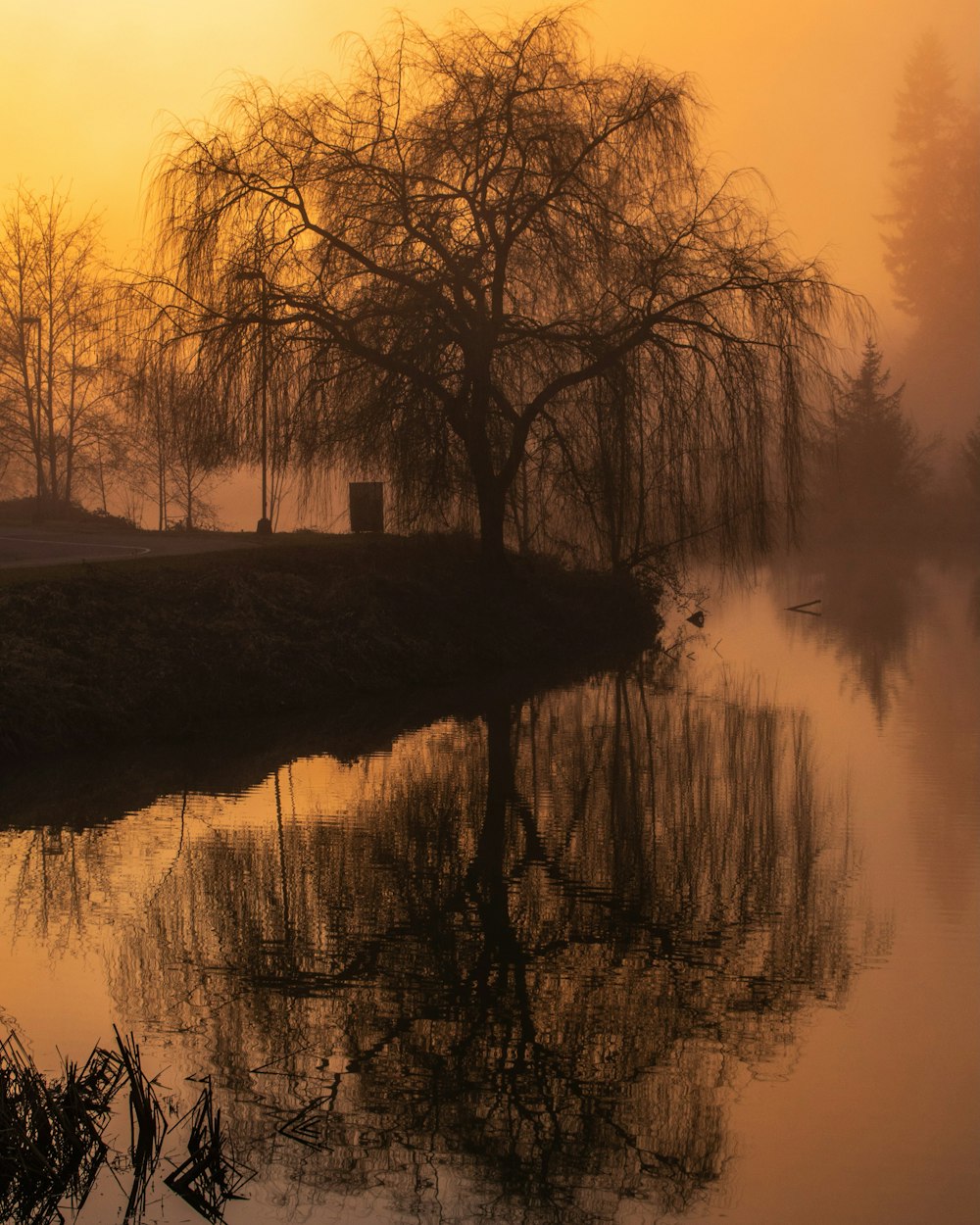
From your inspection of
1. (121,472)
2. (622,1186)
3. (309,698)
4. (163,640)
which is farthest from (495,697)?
(121,472)

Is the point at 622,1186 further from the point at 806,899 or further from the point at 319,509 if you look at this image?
the point at 319,509

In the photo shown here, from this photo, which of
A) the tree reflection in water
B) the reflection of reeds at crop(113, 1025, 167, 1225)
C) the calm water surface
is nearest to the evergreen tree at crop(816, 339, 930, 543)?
the calm water surface

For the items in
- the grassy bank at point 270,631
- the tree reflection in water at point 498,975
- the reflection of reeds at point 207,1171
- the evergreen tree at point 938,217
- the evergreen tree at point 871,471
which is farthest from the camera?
the evergreen tree at point 938,217

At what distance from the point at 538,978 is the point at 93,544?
19.5m

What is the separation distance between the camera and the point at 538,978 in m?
7.70

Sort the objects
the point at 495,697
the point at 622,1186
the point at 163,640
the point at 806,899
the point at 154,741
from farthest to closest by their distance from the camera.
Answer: the point at 495,697, the point at 163,640, the point at 154,741, the point at 806,899, the point at 622,1186

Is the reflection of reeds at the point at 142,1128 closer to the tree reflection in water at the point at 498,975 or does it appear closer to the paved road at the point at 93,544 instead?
the tree reflection in water at the point at 498,975

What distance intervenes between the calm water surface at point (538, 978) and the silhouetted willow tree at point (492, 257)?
24.6 ft

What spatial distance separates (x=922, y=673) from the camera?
20875 millimetres

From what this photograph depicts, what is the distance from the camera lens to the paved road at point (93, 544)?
2184cm

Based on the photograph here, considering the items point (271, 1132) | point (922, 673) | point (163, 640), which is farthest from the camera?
point (922, 673)

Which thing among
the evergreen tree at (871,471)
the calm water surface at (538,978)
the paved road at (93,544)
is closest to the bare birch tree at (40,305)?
the paved road at (93,544)

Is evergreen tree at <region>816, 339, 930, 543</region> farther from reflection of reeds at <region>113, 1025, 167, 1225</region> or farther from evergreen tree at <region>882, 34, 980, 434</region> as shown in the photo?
reflection of reeds at <region>113, 1025, 167, 1225</region>

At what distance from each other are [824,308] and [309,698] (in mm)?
8773
